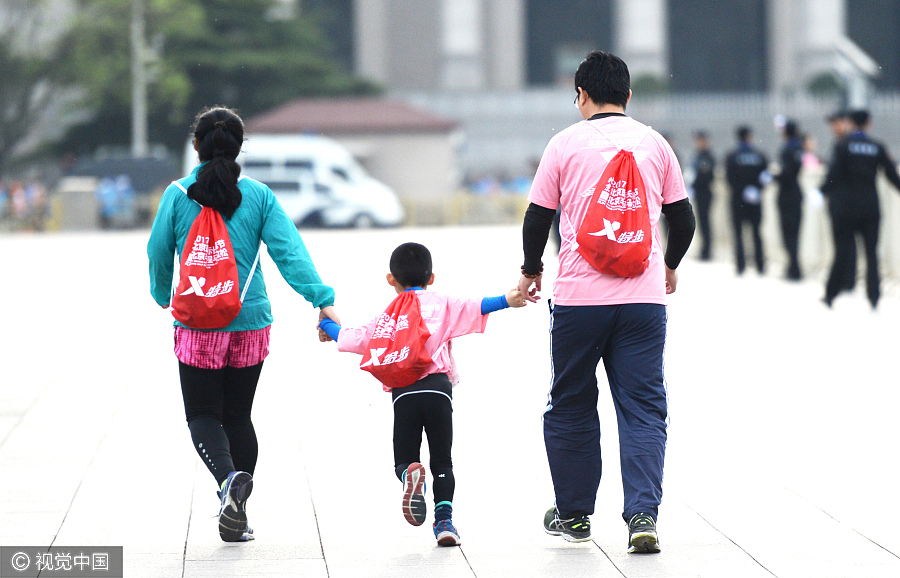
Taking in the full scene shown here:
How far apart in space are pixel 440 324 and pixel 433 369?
0.53 feet

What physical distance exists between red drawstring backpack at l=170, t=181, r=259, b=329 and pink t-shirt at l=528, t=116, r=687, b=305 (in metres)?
1.09

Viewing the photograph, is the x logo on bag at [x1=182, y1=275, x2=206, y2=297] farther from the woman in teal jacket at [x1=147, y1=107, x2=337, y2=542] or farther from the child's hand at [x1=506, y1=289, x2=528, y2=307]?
the child's hand at [x1=506, y1=289, x2=528, y2=307]

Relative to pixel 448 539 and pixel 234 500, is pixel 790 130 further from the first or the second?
pixel 234 500

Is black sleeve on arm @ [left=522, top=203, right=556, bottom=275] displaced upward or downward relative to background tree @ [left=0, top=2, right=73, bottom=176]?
downward

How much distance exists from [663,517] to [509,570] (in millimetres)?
969

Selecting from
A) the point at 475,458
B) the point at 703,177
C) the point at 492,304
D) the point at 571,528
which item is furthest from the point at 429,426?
the point at 703,177

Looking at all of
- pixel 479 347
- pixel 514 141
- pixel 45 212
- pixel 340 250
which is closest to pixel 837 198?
pixel 479 347

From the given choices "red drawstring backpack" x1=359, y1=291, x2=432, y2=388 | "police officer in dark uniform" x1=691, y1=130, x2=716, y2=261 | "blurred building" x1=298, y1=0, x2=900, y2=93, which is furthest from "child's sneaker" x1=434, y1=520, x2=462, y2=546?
"blurred building" x1=298, y1=0, x2=900, y2=93

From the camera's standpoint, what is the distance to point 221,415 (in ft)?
15.6

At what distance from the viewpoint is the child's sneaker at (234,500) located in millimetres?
4480

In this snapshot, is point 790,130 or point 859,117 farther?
point 790,130

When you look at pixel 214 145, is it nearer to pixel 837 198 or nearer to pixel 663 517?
pixel 663 517

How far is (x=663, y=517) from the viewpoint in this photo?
5.10m

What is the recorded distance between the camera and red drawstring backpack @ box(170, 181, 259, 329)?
4.49 metres
